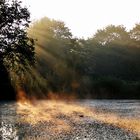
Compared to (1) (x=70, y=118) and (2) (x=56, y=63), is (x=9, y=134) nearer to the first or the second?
(1) (x=70, y=118)

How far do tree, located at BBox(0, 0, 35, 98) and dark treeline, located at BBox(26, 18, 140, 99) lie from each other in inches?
163

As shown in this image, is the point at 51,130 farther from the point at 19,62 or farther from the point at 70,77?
the point at 70,77

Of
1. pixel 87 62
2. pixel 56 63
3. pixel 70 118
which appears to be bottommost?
pixel 70 118

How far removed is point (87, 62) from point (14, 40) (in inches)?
2122

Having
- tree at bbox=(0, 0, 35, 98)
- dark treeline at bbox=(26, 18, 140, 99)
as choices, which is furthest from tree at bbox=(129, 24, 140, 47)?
tree at bbox=(0, 0, 35, 98)

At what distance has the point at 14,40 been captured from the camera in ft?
184

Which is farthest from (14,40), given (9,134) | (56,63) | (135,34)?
(135,34)

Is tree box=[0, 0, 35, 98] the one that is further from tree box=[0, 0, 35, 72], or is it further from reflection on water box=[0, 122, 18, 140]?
reflection on water box=[0, 122, 18, 140]

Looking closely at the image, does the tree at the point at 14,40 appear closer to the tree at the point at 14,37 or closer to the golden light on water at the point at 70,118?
the tree at the point at 14,37

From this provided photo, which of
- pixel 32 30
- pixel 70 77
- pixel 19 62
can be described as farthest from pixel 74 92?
pixel 32 30

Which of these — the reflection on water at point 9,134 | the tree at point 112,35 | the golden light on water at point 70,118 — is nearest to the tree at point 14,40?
the golden light on water at point 70,118

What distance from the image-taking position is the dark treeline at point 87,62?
7238 cm

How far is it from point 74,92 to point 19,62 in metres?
20.2

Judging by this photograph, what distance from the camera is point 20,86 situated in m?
65.7
